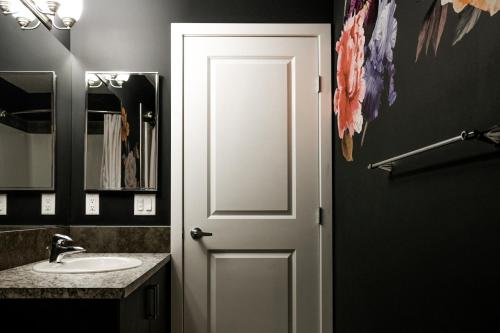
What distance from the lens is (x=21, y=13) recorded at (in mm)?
1974

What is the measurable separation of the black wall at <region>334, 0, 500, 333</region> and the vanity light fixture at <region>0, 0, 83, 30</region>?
164cm

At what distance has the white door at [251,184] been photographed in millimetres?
2422

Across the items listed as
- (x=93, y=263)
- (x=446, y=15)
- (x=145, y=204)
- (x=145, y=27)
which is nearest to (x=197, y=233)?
(x=145, y=204)

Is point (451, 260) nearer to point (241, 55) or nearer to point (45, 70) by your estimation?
point (241, 55)

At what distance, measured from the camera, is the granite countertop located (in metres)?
1.45

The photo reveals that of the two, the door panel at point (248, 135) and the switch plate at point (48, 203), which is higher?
the door panel at point (248, 135)

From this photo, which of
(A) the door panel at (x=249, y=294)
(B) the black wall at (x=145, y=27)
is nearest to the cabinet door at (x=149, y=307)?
(A) the door panel at (x=249, y=294)

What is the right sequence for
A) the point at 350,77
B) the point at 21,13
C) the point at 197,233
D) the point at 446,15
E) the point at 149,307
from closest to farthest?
the point at 446,15
the point at 149,307
the point at 21,13
the point at 350,77
the point at 197,233

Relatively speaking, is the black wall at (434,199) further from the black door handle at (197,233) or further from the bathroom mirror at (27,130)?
the bathroom mirror at (27,130)

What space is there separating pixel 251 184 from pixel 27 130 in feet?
3.88

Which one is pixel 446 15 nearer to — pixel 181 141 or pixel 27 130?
pixel 181 141

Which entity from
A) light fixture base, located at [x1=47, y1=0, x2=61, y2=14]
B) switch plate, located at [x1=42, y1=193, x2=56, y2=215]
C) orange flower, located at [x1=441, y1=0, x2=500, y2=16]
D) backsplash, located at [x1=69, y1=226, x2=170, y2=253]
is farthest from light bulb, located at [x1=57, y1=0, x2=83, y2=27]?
orange flower, located at [x1=441, y1=0, x2=500, y2=16]

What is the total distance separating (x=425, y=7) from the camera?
124 centimetres

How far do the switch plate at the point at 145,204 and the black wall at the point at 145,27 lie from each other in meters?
0.29
